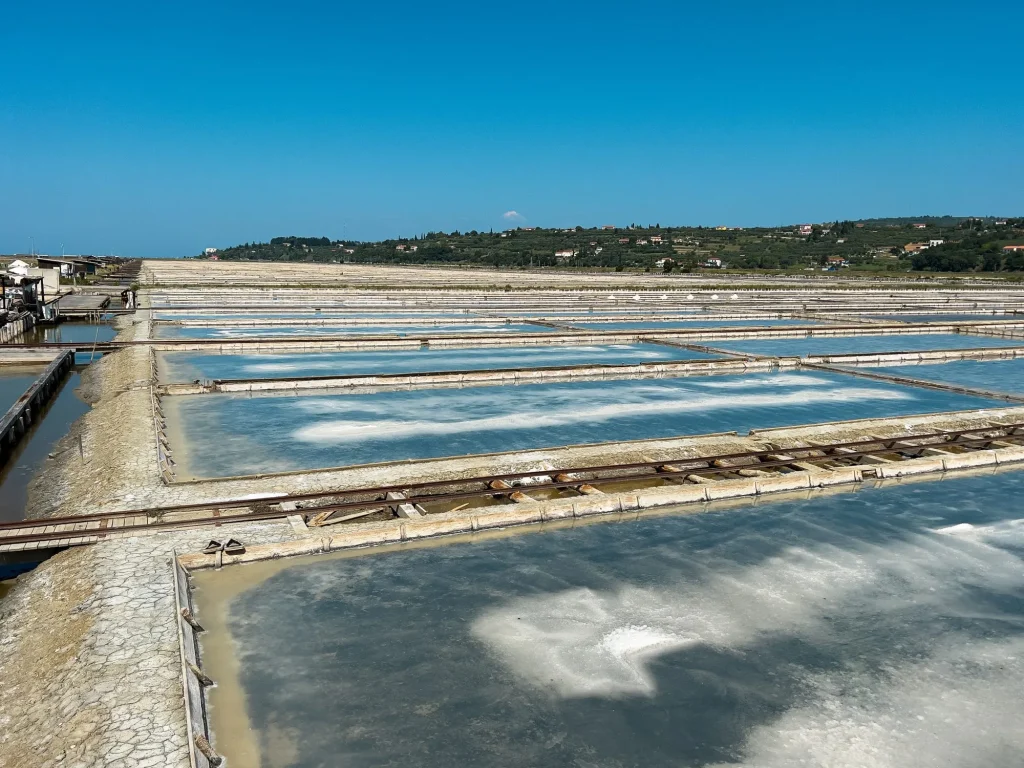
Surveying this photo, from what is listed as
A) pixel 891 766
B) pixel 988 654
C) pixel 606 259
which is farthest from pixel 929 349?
pixel 606 259

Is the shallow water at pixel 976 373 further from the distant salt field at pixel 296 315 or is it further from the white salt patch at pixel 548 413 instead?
the distant salt field at pixel 296 315

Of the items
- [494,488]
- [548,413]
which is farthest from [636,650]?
[548,413]

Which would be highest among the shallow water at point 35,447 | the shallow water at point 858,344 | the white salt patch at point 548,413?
the shallow water at point 858,344

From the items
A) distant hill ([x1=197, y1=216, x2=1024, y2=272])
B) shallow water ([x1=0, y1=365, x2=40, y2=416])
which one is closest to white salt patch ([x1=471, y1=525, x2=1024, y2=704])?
shallow water ([x1=0, y1=365, x2=40, y2=416])

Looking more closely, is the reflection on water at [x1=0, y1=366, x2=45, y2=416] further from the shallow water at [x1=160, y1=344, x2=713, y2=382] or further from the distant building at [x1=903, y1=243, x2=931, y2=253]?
the distant building at [x1=903, y1=243, x2=931, y2=253]

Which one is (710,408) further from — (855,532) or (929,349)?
(929,349)

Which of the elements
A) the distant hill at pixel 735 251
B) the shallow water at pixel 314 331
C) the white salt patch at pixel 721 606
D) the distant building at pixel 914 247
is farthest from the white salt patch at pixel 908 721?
the distant building at pixel 914 247

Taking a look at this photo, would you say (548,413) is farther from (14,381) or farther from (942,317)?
(942,317)
